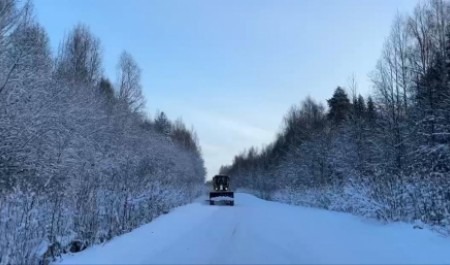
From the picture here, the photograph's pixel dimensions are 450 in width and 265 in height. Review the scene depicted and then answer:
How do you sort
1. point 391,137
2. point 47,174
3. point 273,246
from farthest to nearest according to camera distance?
point 391,137, point 47,174, point 273,246

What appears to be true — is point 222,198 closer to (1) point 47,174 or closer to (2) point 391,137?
(2) point 391,137

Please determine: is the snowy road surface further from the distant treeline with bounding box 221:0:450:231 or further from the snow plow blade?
the snow plow blade

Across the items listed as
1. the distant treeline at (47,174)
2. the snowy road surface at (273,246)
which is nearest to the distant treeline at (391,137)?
the snowy road surface at (273,246)

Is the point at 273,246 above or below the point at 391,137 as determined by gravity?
below

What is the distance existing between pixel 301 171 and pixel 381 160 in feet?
44.1

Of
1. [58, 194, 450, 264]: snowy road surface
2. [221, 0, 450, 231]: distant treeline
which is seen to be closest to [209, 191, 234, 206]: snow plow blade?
[221, 0, 450, 231]: distant treeline

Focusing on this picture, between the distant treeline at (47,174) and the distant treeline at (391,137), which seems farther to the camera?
the distant treeline at (391,137)

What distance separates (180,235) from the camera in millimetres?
12906

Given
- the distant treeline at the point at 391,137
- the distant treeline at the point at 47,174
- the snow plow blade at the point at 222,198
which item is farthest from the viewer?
the snow plow blade at the point at 222,198

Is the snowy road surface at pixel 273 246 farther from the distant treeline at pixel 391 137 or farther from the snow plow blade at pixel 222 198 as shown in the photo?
the snow plow blade at pixel 222 198

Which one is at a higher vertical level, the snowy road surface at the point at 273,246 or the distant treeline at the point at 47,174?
the distant treeline at the point at 47,174

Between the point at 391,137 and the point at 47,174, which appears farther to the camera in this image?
the point at 391,137

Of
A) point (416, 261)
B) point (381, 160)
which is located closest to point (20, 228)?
point (416, 261)

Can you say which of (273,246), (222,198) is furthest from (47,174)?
(222,198)
